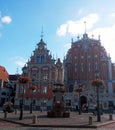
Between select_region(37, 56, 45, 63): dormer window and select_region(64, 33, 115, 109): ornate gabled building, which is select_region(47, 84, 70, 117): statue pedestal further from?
select_region(37, 56, 45, 63): dormer window

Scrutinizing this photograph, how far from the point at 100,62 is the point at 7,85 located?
30638 mm

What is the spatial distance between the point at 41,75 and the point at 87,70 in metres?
13.1

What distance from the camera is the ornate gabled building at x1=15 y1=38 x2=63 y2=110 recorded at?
5344 cm

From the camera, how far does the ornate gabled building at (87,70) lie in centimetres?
5226

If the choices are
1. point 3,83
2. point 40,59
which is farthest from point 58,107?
point 3,83

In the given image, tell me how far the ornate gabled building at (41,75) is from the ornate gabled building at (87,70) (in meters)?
5.49

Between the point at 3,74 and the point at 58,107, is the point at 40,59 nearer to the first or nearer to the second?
the point at 3,74

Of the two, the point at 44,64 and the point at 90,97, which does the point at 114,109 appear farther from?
the point at 44,64

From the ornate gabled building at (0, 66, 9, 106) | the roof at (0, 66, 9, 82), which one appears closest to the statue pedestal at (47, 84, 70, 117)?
the ornate gabled building at (0, 66, 9, 106)

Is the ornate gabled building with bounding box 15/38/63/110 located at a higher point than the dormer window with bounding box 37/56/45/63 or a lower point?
lower

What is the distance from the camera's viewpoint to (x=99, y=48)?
58.7 m

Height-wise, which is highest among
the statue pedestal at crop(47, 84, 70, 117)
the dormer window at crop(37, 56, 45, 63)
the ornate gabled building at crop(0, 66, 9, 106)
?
the dormer window at crop(37, 56, 45, 63)

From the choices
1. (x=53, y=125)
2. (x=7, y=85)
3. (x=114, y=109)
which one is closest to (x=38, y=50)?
(x=7, y=85)

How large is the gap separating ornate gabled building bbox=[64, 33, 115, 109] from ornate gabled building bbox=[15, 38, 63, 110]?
18.0ft
